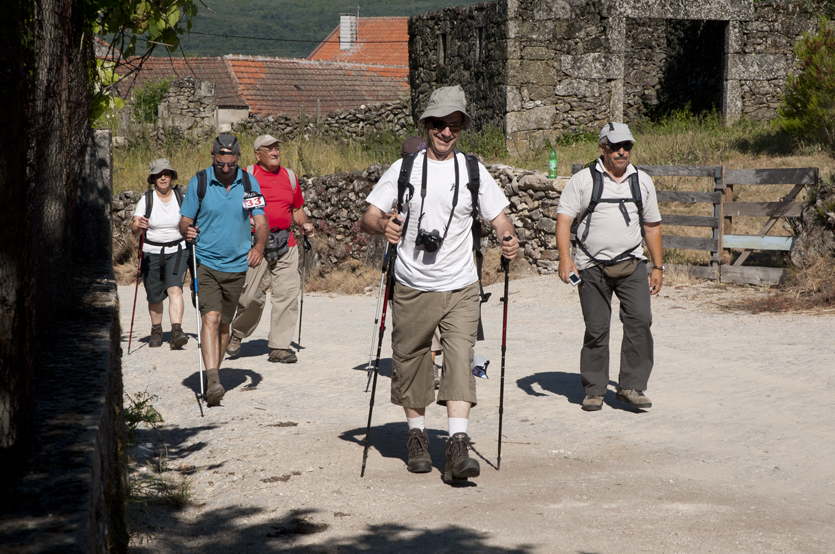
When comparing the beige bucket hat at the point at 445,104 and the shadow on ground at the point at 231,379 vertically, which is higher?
the beige bucket hat at the point at 445,104

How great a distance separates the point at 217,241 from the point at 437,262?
2512mm

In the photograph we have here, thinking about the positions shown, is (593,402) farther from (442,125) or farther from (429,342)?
(442,125)

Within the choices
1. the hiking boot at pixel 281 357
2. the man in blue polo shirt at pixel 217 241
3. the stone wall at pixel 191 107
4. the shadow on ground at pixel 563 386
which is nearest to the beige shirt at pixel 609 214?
the shadow on ground at pixel 563 386

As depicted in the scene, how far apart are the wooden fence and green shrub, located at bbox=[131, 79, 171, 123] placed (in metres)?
15.0

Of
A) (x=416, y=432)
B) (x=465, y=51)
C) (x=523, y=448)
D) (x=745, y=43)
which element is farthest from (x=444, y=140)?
(x=745, y=43)

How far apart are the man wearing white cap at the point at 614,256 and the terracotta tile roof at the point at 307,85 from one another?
93.3ft

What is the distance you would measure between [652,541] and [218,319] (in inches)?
158

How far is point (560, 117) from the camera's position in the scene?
1744 centimetres

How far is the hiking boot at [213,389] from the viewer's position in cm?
660

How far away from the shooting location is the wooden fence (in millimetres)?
11281

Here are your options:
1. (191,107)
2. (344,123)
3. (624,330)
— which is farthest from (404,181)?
(191,107)

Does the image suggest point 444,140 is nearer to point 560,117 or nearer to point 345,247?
point 345,247

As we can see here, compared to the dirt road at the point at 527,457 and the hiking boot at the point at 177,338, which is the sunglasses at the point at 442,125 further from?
the hiking boot at the point at 177,338

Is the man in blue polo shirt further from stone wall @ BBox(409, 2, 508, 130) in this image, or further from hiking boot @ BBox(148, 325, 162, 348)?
stone wall @ BBox(409, 2, 508, 130)
